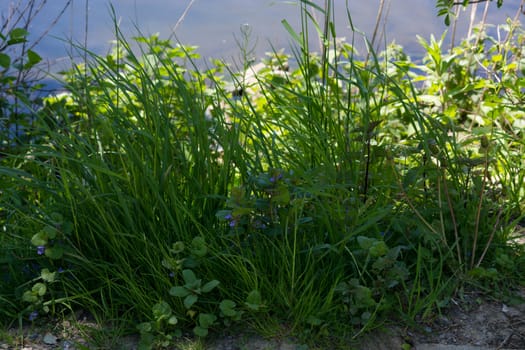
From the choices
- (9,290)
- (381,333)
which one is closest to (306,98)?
(381,333)

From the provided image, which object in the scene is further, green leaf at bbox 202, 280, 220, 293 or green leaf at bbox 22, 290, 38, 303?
green leaf at bbox 22, 290, 38, 303

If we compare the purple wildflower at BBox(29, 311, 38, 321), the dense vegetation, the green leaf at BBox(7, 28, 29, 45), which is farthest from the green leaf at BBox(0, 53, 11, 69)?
the purple wildflower at BBox(29, 311, 38, 321)

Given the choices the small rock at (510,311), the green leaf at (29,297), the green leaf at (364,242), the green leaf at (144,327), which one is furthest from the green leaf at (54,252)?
the small rock at (510,311)

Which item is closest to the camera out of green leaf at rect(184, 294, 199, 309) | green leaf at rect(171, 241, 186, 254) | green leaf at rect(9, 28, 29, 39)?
green leaf at rect(184, 294, 199, 309)

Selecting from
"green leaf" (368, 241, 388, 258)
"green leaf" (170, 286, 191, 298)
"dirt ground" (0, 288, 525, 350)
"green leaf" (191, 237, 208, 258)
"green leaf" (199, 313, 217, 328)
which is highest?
"green leaf" (191, 237, 208, 258)

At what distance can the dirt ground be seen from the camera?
1918 millimetres

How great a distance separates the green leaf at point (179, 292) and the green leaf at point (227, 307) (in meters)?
0.12

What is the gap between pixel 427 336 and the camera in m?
1.97

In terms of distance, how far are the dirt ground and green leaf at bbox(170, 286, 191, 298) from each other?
0.63ft

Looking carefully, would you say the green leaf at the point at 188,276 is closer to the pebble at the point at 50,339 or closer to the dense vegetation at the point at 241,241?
the dense vegetation at the point at 241,241

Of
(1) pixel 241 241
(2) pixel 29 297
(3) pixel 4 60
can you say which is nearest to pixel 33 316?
(2) pixel 29 297

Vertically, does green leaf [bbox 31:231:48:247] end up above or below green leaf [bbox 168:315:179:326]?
above

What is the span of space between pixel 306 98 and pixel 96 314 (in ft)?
3.69

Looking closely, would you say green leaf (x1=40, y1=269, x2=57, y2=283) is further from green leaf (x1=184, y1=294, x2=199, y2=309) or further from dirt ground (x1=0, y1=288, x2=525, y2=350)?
green leaf (x1=184, y1=294, x2=199, y2=309)
